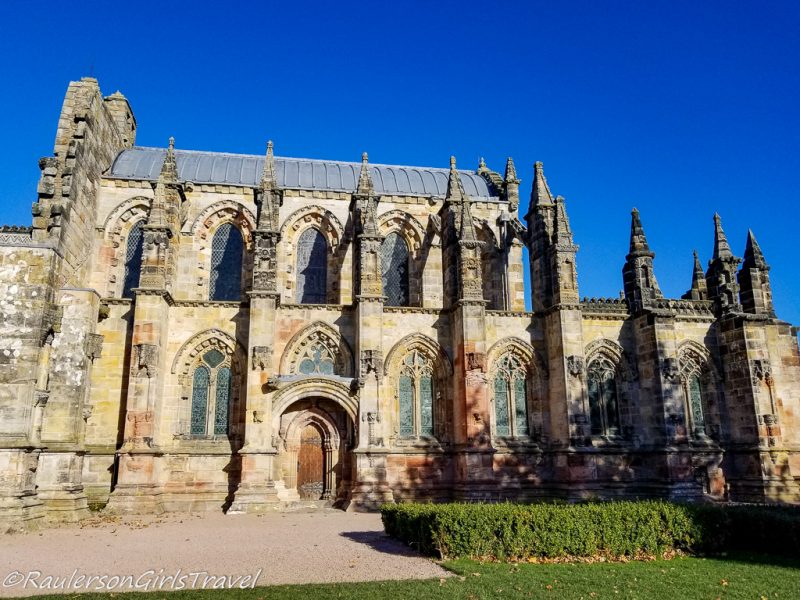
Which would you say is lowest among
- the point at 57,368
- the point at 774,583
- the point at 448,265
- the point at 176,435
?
the point at 774,583

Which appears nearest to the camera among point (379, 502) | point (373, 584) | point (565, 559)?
point (373, 584)

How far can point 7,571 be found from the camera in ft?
40.3

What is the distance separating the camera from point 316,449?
25.3 metres

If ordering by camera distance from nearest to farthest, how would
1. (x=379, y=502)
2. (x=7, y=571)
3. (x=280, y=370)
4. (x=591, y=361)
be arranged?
(x=7, y=571)
(x=379, y=502)
(x=280, y=370)
(x=591, y=361)

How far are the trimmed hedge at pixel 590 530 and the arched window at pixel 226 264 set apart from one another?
17.1m

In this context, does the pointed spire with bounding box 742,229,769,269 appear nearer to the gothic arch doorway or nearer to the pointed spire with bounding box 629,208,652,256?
the pointed spire with bounding box 629,208,652,256

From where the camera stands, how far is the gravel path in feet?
37.4

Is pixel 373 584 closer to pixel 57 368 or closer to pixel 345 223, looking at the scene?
pixel 57 368

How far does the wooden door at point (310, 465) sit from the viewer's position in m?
25.0

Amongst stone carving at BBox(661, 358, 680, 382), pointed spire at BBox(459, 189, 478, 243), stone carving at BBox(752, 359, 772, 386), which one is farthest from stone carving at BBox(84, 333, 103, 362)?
stone carving at BBox(752, 359, 772, 386)

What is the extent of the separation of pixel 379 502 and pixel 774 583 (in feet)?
46.7

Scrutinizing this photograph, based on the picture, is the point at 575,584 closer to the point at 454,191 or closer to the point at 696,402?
the point at 696,402

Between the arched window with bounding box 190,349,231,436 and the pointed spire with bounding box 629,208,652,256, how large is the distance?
58.2ft

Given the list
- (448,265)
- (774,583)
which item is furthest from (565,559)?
(448,265)
